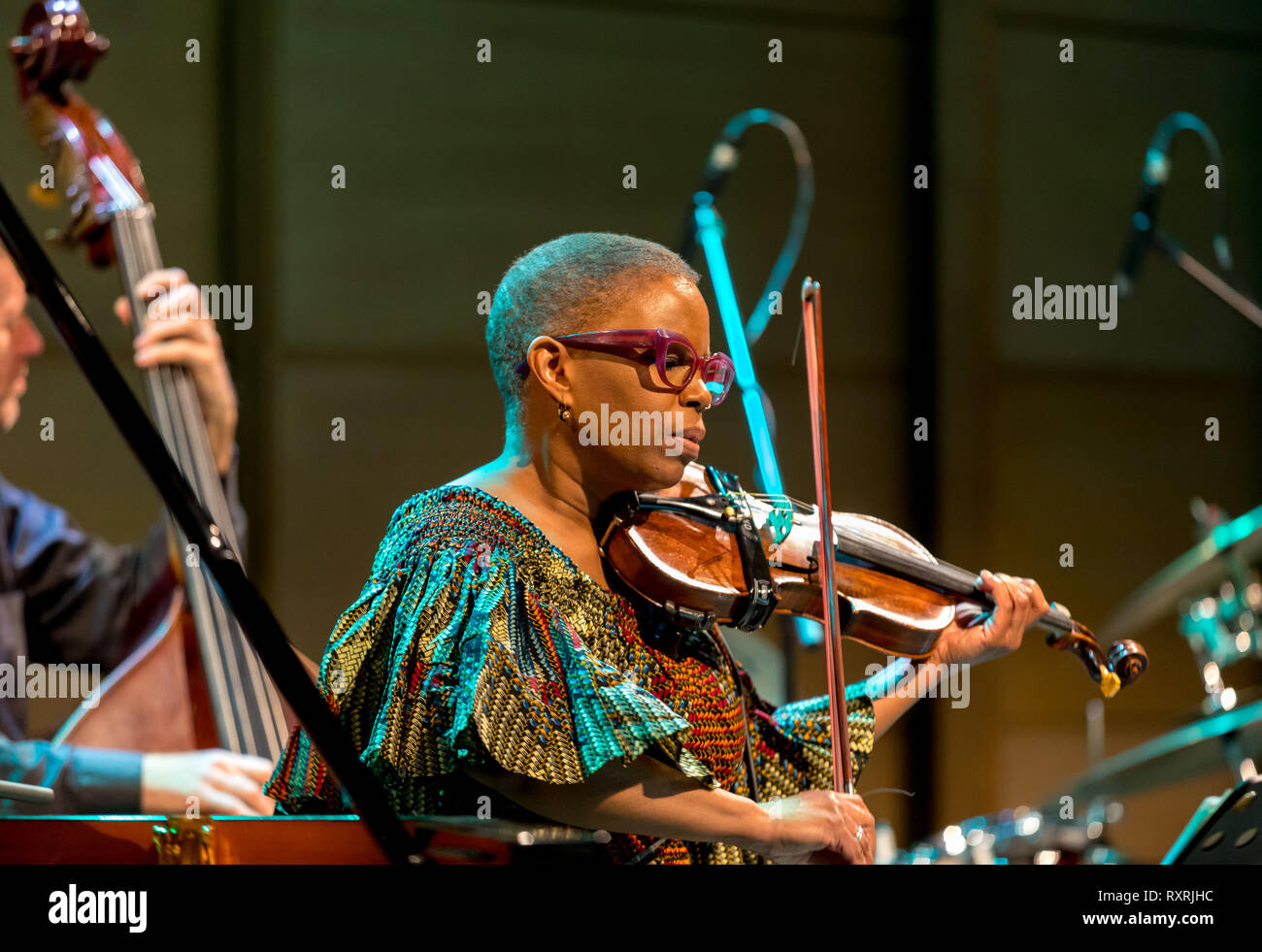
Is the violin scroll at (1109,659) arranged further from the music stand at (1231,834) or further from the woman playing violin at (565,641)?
the woman playing violin at (565,641)

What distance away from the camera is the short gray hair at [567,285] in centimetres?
130

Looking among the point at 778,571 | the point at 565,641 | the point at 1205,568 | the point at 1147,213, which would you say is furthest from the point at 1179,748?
the point at 565,641

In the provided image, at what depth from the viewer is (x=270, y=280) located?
2980 mm

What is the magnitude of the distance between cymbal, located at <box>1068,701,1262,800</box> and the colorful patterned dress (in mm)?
1469

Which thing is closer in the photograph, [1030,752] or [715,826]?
[715,826]

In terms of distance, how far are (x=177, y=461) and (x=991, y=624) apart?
1.08m

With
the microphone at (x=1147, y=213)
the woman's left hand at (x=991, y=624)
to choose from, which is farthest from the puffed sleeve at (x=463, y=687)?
the microphone at (x=1147, y=213)

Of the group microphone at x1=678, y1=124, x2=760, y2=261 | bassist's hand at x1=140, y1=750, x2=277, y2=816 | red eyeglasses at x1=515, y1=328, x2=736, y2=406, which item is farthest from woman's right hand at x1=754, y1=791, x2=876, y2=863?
microphone at x1=678, y1=124, x2=760, y2=261

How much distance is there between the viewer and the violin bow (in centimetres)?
128

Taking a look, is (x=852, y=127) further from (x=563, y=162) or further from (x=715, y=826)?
(x=715, y=826)

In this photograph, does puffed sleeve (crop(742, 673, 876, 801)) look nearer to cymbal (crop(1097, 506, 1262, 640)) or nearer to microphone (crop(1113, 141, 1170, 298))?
cymbal (crop(1097, 506, 1262, 640))

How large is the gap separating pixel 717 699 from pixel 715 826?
0.64 ft
